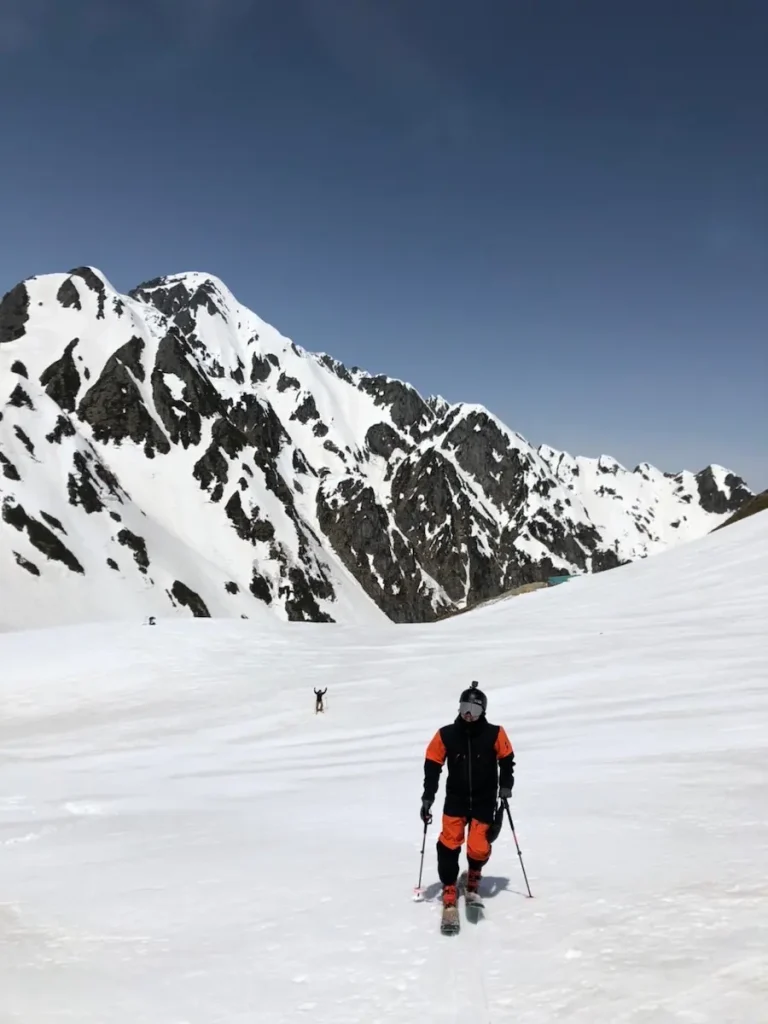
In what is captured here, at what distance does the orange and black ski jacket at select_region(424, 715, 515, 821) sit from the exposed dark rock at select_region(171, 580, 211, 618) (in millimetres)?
129998

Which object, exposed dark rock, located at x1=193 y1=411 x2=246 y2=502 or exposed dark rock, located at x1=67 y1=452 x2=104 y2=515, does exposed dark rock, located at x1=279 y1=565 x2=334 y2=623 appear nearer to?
exposed dark rock, located at x1=193 y1=411 x2=246 y2=502

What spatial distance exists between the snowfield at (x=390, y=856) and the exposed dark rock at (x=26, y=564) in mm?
99652

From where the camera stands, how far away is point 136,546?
136 metres

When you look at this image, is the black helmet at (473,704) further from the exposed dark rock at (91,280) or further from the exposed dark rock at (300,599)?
the exposed dark rock at (91,280)

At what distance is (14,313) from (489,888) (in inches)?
8205

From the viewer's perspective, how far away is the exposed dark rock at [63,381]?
16700cm

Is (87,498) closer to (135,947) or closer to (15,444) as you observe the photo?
(15,444)

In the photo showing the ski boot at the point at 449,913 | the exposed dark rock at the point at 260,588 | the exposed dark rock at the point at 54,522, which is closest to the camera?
the ski boot at the point at 449,913

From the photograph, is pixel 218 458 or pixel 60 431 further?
pixel 218 458

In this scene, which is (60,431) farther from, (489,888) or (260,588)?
(489,888)

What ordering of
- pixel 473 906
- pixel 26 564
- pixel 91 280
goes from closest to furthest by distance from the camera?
pixel 473 906
pixel 26 564
pixel 91 280

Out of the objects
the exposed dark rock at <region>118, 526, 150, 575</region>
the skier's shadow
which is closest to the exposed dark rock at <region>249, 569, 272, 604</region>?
the exposed dark rock at <region>118, 526, 150, 575</region>

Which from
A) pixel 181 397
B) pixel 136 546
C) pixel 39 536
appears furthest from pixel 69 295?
pixel 39 536

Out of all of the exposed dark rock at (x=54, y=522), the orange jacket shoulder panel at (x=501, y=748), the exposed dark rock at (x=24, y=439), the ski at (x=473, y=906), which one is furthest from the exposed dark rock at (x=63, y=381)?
the ski at (x=473, y=906)
